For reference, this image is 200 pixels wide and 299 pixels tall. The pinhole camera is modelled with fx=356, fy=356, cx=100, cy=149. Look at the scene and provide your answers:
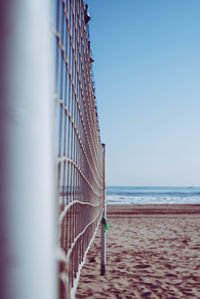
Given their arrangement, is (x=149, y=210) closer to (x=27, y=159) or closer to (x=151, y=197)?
(x=151, y=197)

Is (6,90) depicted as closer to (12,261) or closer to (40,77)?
(40,77)

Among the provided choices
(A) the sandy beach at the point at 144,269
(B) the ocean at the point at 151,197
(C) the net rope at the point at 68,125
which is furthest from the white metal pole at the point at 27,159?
(B) the ocean at the point at 151,197

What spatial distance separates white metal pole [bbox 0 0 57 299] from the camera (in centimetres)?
58

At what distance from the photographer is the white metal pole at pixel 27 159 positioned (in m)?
0.58

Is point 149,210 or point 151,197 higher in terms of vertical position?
point 149,210

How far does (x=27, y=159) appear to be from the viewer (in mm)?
606

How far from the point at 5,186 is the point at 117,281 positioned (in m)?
4.39

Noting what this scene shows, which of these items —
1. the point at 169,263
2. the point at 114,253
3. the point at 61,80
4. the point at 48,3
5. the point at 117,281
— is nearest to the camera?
the point at 48,3

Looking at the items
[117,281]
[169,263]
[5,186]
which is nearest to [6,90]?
[5,186]

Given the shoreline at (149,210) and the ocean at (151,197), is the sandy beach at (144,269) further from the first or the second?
the ocean at (151,197)

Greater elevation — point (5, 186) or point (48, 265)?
point (5, 186)

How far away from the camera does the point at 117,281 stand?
15.2 feet

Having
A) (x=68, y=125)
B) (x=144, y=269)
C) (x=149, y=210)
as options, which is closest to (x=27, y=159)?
(x=68, y=125)

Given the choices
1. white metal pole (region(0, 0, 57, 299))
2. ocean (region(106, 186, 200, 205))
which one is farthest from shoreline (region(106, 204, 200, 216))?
white metal pole (region(0, 0, 57, 299))
